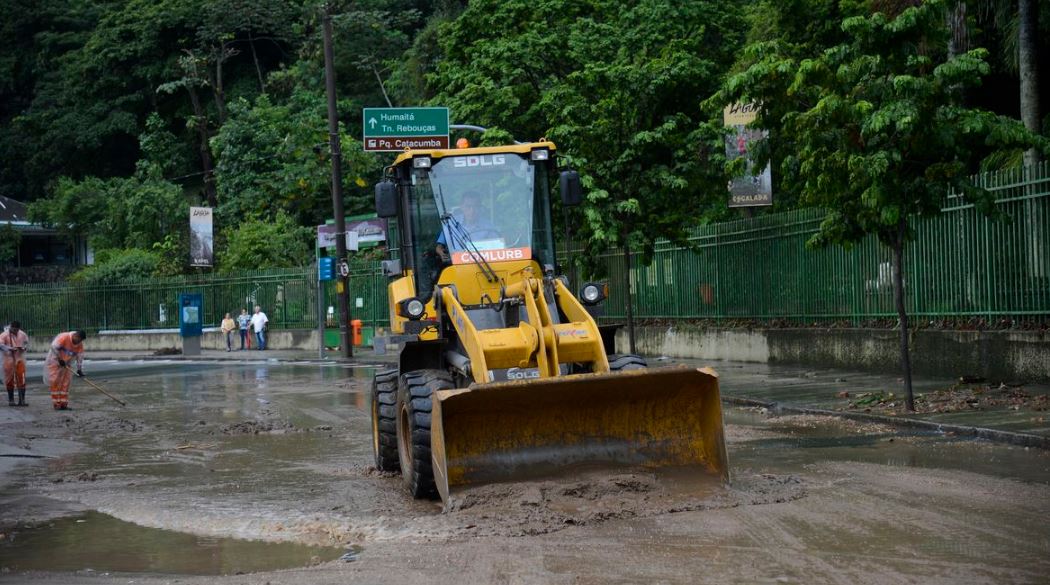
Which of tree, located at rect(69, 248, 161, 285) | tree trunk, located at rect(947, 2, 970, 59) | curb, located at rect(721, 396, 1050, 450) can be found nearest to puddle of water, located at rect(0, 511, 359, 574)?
curb, located at rect(721, 396, 1050, 450)

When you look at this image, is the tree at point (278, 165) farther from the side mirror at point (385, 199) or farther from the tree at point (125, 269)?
the side mirror at point (385, 199)

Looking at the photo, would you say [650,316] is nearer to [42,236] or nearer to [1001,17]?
[1001,17]

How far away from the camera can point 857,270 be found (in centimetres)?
2155

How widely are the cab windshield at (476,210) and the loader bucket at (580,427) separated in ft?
8.24

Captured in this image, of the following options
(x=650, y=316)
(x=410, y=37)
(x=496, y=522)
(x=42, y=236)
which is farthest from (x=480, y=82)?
(x=42, y=236)

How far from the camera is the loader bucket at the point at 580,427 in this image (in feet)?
30.4

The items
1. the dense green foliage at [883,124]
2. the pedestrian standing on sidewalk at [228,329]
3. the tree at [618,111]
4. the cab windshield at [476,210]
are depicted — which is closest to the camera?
the cab windshield at [476,210]

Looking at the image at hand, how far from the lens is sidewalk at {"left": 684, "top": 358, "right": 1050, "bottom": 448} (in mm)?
13195

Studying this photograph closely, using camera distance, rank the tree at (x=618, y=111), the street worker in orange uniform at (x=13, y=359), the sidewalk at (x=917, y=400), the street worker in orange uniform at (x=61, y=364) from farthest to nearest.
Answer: the tree at (x=618, y=111), the street worker in orange uniform at (x=13, y=359), the street worker in orange uniform at (x=61, y=364), the sidewalk at (x=917, y=400)

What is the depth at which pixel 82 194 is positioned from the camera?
5769 centimetres

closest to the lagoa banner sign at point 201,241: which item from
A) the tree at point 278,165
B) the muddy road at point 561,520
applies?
the tree at point 278,165

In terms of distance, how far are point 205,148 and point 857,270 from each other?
45.1 m

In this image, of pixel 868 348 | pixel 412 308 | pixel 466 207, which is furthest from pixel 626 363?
pixel 868 348

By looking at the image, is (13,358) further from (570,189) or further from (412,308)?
(570,189)
